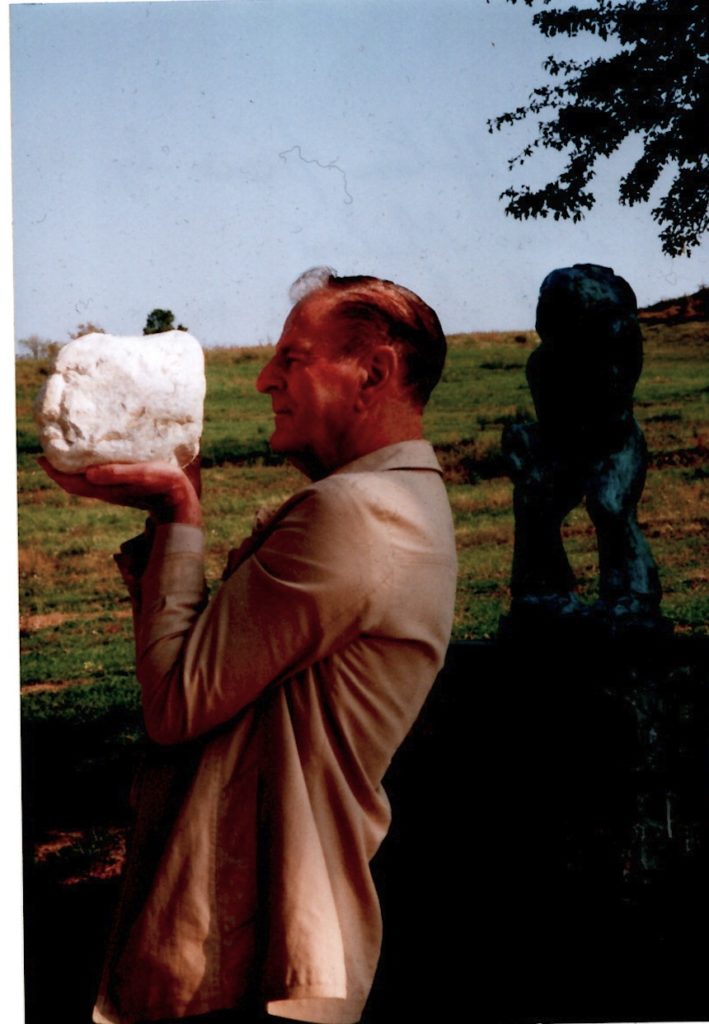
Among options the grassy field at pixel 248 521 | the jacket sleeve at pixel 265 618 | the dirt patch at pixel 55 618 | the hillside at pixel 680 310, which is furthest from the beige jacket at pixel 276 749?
the dirt patch at pixel 55 618

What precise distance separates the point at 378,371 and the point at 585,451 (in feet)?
6.52

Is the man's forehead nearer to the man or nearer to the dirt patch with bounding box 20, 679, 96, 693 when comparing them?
the man

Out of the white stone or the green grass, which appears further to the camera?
the green grass

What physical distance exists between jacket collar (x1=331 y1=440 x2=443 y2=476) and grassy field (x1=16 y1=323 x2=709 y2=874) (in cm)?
353

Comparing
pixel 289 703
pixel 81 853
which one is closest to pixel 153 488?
pixel 289 703

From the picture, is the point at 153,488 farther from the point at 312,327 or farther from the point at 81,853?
the point at 81,853

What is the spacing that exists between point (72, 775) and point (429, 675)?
369 centimetres

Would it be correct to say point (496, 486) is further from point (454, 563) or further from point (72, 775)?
point (454, 563)

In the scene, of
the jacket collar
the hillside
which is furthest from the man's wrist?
the hillside

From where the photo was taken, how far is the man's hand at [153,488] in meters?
1.92

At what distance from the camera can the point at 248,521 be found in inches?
245

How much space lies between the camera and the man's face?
1.92 meters

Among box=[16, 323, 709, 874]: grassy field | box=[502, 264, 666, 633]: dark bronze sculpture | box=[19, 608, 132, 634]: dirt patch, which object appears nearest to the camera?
box=[502, 264, 666, 633]: dark bronze sculpture

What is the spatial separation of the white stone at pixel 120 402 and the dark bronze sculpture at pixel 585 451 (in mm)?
1918
